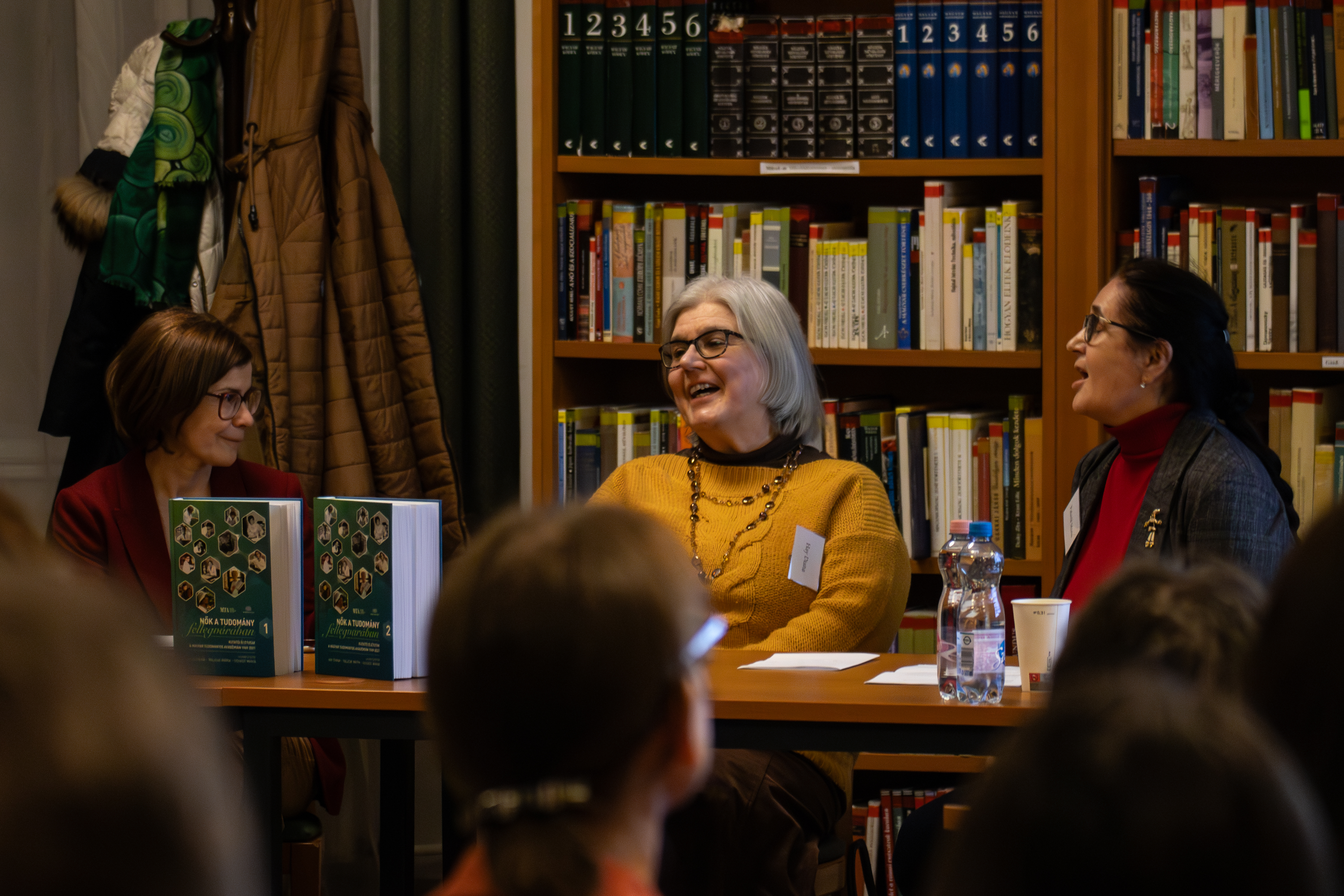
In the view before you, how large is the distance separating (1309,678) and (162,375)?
2.33 m

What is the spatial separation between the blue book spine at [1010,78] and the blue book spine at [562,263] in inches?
→ 37.7

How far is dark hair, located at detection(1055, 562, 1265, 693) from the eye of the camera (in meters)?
0.65

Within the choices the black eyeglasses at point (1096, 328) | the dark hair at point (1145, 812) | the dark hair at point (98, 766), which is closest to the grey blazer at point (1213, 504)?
the black eyeglasses at point (1096, 328)

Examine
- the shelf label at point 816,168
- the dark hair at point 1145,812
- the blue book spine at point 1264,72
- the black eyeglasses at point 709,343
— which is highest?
the blue book spine at point 1264,72

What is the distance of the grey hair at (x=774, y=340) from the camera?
2.66 metres

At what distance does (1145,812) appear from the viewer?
0.45m

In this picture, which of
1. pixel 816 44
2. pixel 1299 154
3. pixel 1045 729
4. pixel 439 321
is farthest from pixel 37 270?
pixel 1045 729

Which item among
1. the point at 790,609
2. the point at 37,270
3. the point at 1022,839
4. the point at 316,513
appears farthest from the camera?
the point at 37,270

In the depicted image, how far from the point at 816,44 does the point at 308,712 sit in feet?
6.10

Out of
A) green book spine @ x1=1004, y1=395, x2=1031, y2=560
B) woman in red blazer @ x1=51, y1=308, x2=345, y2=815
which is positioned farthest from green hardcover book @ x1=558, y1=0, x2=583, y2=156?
green book spine @ x1=1004, y1=395, x2=1031, y2=560

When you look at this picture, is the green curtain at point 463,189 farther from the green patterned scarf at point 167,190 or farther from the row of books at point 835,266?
the green patterned scarf at point 167,190

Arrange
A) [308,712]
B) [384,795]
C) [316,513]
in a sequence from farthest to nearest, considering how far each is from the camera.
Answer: [384,795], [316,513], [308,712]

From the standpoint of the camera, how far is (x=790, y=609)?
244 centimetres

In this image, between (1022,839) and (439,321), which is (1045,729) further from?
(439,321)
